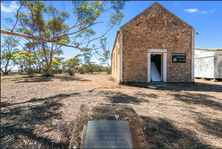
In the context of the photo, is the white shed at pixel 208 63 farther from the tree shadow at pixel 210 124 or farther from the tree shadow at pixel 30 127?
the tree shadow at pixel 30 127

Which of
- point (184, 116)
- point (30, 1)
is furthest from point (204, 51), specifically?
point (30, 1)

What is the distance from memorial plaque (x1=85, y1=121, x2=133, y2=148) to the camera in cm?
169

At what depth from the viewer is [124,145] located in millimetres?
1686

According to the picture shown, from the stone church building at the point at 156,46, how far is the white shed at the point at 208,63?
440 cm

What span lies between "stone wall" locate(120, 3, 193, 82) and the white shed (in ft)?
14.7

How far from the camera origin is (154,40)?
9.47 m

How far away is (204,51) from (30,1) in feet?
55.0

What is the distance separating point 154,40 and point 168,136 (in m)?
8.49

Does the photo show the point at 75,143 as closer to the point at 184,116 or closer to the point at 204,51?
the point at 184,116

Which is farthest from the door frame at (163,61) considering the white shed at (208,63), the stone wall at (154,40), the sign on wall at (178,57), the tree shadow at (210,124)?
the white shed at (208,63)

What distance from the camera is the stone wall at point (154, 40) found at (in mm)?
9336

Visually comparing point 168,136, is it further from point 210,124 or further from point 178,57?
point 178,57

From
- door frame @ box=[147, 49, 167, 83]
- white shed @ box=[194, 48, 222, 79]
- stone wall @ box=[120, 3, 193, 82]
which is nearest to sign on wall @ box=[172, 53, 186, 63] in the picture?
stone wall @ box=[120, 3, 193, 82]

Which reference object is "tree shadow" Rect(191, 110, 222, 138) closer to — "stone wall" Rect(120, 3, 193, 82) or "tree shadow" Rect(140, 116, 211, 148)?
"tree shadow" Rect(140, 116, 211, 148)
